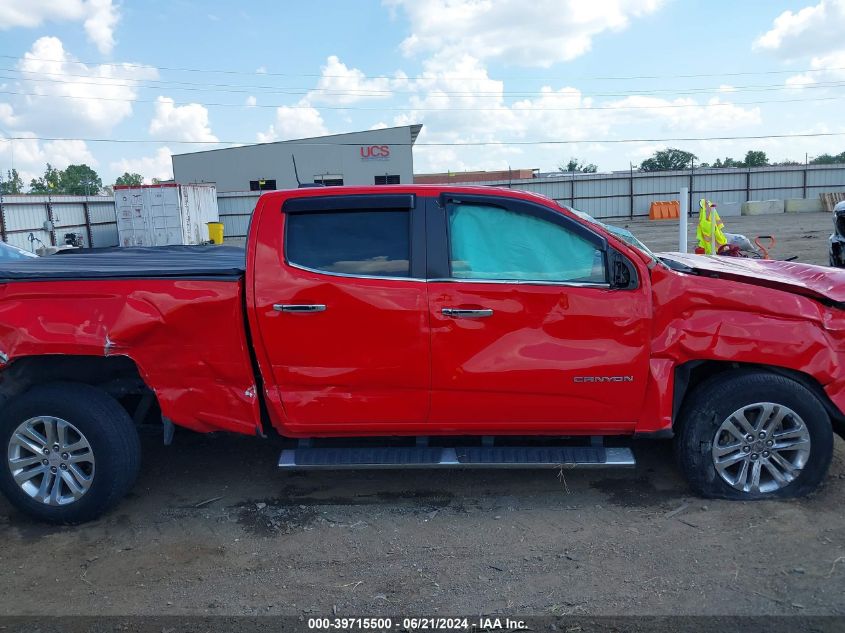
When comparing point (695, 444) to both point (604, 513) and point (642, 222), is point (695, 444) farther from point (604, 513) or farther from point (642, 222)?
point (642, 222)

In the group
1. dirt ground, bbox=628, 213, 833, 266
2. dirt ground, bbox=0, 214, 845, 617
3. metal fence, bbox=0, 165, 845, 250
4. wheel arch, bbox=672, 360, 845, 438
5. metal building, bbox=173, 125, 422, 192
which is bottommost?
dirt ground, bbox=0, 214, 845, 617

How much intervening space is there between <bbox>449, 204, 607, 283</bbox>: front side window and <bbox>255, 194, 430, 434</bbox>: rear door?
25 cm

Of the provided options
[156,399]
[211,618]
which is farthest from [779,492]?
[156,399]

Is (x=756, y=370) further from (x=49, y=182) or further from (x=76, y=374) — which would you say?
(x=49, y=182)

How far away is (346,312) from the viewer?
403 centimetres

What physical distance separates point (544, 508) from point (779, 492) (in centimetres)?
139

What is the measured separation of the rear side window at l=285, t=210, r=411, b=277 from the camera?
162 inches

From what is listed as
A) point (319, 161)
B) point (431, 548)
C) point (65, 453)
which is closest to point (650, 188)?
point (319, 161)

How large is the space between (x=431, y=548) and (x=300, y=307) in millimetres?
1516

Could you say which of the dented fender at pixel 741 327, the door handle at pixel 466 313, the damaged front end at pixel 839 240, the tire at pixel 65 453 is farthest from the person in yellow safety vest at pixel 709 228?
the tire at pixel 65 453

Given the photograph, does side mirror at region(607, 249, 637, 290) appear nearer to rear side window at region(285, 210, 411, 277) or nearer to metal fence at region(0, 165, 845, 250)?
rear side window at region(285, 210, 411, 277)

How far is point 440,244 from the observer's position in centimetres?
412

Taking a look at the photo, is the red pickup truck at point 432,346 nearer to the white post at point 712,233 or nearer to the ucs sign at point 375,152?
the white post at point 712,233

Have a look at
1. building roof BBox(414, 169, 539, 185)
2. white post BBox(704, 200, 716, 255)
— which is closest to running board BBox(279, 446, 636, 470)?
white post BBox(704, 200, 716, 255)
